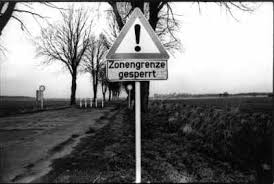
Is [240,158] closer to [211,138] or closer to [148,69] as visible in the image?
[211,138]

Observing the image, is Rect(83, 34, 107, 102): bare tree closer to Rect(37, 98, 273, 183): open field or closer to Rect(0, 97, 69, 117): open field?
Rect(0, 97, 69, 117): open field

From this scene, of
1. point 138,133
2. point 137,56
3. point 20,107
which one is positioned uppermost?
point 137,56

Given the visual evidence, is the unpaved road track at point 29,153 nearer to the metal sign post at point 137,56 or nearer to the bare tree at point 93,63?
the metal sign post at point 137,56

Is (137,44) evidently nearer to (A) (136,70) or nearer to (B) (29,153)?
(A) (136,70)

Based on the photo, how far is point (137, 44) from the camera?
3875mm

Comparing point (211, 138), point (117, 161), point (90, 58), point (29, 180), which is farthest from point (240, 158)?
point (90, 58)

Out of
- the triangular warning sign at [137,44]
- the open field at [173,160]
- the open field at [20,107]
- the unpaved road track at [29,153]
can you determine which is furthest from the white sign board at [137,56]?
the open field at [20,107]

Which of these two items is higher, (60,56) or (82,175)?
(60,56)

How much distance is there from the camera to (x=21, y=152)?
630 centimetres

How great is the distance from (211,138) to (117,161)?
475 centimetres

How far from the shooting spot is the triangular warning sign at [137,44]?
12.7ft

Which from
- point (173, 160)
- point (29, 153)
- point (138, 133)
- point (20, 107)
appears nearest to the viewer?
point (138, 133)

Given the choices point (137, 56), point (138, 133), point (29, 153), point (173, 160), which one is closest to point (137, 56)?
point (137, 56)

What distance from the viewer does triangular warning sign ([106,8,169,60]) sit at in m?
3.86
